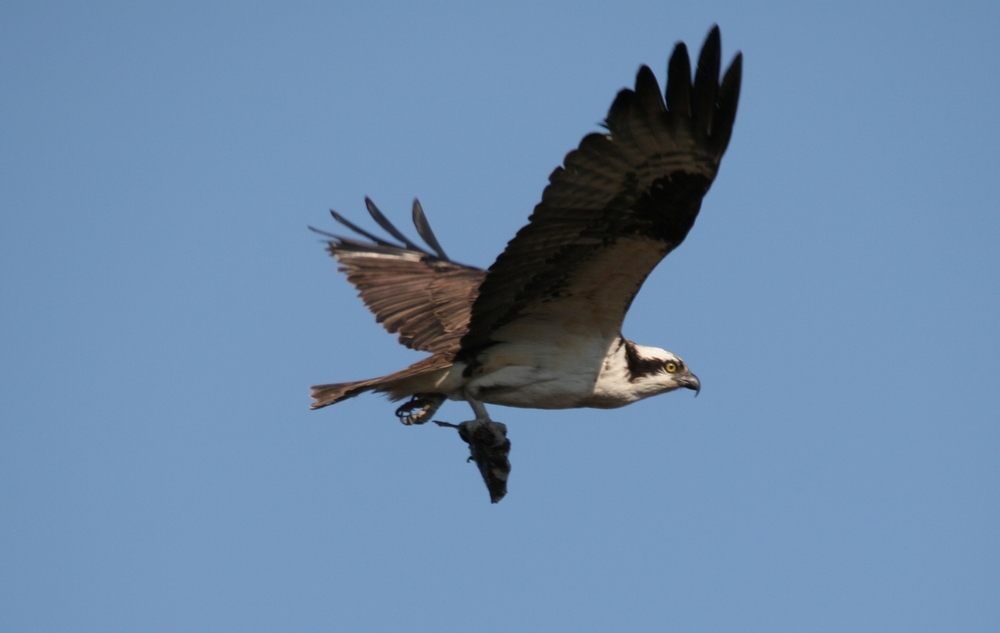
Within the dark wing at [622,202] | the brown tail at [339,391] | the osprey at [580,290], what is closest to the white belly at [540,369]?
the osprey at [580,290]

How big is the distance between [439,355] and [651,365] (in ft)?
4.91

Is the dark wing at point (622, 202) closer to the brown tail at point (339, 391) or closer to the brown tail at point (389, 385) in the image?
the brown tail at point (389, 385)

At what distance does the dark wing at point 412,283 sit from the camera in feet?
28.8

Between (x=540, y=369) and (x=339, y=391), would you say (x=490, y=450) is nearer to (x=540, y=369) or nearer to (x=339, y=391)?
(x=540, y=369)

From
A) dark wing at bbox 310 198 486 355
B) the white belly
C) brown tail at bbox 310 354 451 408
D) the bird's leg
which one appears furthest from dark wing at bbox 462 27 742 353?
dark wing at bbox 310 198 486 355

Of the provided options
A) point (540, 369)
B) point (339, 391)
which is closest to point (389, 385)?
point (339, 391)

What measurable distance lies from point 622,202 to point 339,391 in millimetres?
2303

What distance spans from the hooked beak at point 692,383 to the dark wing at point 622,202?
1054 mm

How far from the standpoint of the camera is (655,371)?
26.5 ft

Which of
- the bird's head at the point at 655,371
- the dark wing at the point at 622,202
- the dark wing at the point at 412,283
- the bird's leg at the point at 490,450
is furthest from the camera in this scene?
the dark wing at the point at 412,283

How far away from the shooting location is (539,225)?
6672 millimetres

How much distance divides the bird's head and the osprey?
0.04 ft

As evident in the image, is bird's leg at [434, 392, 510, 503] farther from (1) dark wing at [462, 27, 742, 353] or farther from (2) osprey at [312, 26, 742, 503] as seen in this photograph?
(1) dark wing at [462, 27, 742, 353]

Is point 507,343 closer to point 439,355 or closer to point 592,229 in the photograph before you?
point 439,355
